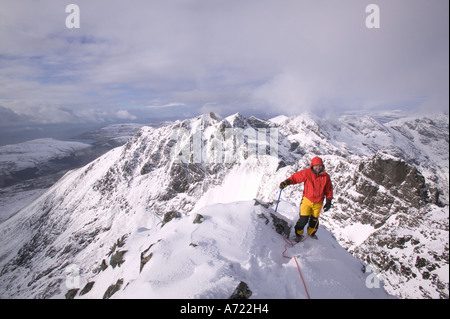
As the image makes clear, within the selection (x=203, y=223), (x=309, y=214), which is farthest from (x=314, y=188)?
(x=203, y=223)

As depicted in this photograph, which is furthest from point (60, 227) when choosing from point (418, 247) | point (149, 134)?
point (418, 247)

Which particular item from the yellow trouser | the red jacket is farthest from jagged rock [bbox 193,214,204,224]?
the red jacket

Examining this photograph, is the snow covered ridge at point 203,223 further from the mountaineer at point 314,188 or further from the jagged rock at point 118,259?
the mountaineer at point 314,188

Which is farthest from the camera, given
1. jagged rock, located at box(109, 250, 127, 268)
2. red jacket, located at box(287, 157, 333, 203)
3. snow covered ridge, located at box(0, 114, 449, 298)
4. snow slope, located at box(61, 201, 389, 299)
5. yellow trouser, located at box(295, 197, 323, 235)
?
jagged rock, located at box(109, 250, 127, 268)

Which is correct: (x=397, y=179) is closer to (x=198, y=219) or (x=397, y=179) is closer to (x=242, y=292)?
(x=198, y=219)

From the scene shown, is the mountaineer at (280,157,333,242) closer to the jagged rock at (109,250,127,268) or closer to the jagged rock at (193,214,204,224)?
the jagged rock at (193,214,204,224)

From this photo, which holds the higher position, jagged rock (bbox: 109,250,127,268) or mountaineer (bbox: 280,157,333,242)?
mountaineer (bbox: 280,157,333,242)
